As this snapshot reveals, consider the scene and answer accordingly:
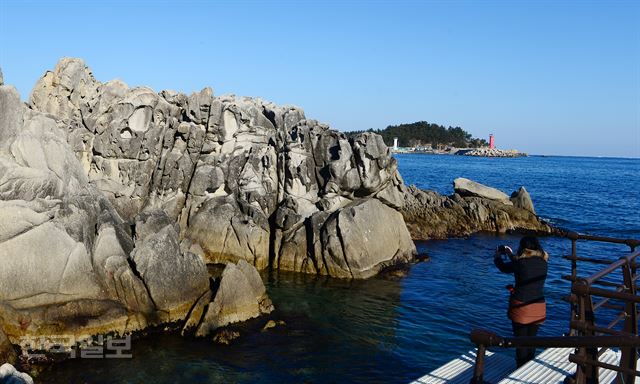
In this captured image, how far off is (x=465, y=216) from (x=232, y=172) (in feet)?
67.9

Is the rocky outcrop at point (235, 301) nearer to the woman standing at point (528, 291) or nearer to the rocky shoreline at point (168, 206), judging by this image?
the rocky shoreline at point (168, 206)

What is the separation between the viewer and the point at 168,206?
28375 mm

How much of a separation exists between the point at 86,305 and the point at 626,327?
16.1 meters

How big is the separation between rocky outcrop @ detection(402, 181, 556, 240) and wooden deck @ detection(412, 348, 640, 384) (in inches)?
1125

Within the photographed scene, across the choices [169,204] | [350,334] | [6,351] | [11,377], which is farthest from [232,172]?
[11,377]

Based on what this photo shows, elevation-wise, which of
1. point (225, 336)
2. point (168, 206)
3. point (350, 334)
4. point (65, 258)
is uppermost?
point (168, 206)

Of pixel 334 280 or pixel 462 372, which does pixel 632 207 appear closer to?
pixel 334 280

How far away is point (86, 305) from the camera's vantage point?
17234mm

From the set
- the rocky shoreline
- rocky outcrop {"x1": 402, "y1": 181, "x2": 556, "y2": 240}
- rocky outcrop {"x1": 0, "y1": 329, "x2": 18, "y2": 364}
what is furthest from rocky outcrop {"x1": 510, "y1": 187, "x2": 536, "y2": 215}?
rocky outcrop {"x1": 0, "y1": 329, "x2": 18, "y2": 364}

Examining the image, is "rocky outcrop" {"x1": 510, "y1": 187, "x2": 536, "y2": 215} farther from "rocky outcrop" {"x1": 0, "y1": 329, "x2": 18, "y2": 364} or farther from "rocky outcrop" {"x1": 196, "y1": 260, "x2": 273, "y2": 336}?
"rocky outcrop" {"x1": 0, "y1": 329, "x2": 18, "y2": 364}

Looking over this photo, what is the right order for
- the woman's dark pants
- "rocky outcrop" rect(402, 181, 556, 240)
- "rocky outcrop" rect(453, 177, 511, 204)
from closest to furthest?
the woman's dark pants < "rocky outcrop" rect(402, 181, 556, 240) < "rocky outcrop" rect(453, 177, 511, 204)

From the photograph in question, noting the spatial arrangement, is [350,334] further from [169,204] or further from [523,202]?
[523,202]

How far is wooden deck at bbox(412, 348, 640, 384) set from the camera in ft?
26.1

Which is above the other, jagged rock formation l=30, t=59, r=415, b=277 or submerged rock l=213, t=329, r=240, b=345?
jagged rock formation l=30, t=59, r=415, b=277
